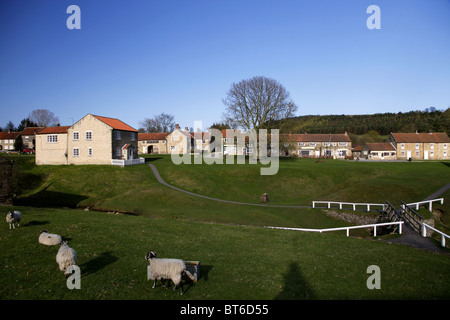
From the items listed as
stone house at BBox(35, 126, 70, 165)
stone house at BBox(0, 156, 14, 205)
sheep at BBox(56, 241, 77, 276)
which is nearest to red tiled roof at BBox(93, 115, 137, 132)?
stone house at BBox(35, 126, 70, 165)

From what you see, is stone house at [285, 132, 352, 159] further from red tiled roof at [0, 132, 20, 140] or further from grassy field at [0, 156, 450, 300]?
red tiled roof at [0, 132, 20, 140]

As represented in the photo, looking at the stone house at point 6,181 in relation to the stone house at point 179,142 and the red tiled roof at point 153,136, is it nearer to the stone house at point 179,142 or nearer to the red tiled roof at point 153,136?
the stone house at point 179,142

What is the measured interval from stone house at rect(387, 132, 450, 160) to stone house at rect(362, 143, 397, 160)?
169cm

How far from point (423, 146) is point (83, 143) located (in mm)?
107383

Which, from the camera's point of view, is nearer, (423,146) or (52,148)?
(52,148)

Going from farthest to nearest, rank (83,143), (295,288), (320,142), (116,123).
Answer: (320,142)
(116,123)
(83,143)
(295,288)

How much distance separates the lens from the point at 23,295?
32.4ft

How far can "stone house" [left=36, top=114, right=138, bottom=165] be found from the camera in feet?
187

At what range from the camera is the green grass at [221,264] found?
1041 cm

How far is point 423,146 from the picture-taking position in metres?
96.4

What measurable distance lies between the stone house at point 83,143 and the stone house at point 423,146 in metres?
93.6

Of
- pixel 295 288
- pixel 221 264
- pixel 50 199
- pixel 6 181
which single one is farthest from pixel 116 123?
pixel 295 288

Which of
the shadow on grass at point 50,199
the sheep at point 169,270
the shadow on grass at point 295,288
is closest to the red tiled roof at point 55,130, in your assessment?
the shadow on grass at point 50,199

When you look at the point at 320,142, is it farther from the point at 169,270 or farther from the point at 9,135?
the point at 9,135
